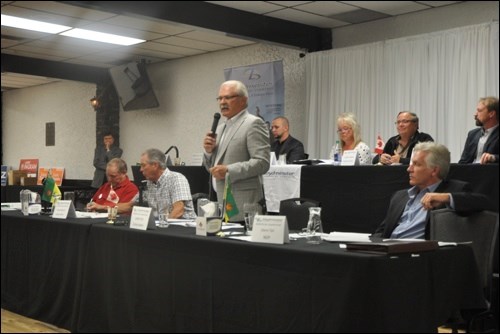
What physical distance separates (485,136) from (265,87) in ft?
12.6

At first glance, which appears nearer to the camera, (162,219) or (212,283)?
(212,283)

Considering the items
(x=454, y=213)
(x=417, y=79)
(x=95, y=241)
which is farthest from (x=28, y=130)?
(x=454, y=213)

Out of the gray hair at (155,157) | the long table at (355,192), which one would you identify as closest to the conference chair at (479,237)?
the long table at (355,192)

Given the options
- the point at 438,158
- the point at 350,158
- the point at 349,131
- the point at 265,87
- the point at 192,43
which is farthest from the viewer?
the point at 192,43

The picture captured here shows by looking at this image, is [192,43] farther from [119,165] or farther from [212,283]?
[212,283]

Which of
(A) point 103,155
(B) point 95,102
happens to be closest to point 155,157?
(A) point 103,155

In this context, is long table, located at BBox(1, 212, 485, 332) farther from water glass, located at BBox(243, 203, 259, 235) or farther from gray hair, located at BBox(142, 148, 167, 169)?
gray hair, located at BBox(142, 148, 167, 169)

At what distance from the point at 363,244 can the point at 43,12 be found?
4.12 m

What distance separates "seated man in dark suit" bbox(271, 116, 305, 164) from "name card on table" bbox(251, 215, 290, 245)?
3.16 m

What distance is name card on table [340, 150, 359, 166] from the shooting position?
4.48 metres

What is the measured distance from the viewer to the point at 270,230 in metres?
2.14

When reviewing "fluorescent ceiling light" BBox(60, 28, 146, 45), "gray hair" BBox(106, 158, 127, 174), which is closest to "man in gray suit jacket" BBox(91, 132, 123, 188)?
"fluorescent ceiling light" BBox(60, 28, 146, 45)

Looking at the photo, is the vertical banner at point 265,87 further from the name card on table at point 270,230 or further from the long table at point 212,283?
the name card on table at point 270,230

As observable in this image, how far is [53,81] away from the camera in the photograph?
36.0ft
